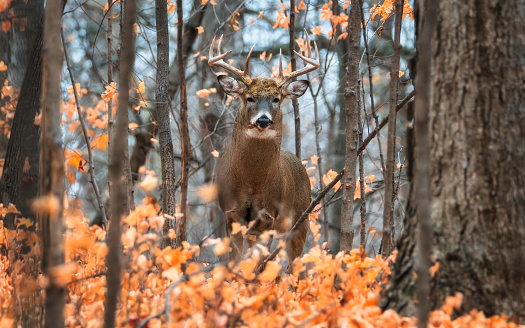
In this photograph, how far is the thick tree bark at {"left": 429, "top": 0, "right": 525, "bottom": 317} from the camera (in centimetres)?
241

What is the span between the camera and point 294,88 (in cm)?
714

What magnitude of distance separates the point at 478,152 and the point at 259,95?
4302 millimetres

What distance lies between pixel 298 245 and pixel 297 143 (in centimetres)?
149

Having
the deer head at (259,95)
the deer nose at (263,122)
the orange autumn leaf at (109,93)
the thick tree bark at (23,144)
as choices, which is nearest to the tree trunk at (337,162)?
the deer head at (259,95)

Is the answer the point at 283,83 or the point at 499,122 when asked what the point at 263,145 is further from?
the point at 499,122

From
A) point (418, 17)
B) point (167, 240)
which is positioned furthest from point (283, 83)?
point (418, 17)

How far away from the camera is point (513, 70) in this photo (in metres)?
2.50

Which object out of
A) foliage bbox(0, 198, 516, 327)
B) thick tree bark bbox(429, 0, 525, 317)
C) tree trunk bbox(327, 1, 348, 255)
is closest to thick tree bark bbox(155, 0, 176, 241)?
foliage bbox(0, 198, 516, 327)

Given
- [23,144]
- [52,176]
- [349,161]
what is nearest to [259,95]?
[349,161]

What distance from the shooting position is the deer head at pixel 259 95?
6305 millimetres

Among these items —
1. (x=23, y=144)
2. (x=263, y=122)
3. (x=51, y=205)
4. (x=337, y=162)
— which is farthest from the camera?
(x=337, y=162)

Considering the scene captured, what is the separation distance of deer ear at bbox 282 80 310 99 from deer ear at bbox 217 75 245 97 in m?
0.60

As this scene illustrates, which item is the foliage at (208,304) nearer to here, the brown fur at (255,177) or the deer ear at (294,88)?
the brown fur at (255,177)

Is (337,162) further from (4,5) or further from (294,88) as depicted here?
(4,5)
